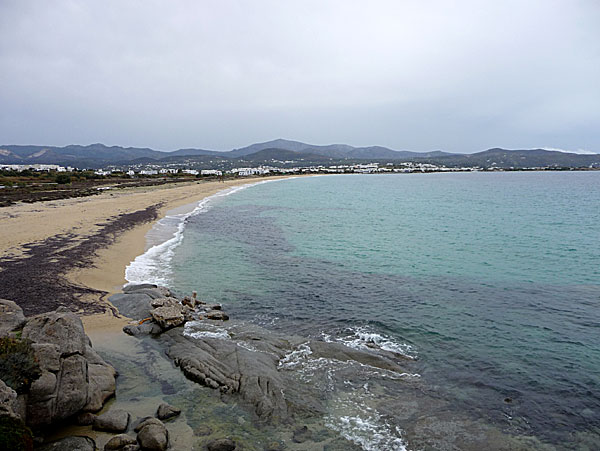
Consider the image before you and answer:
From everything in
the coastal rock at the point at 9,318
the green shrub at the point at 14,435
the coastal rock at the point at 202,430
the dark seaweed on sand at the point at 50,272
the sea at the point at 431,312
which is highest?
the coastal rock at the point at 9,318

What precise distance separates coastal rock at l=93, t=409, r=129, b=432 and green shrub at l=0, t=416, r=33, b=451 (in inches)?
48.2

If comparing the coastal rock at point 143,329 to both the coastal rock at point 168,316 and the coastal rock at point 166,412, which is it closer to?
the coastal rock at point 168,316

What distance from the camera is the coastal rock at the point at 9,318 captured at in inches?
306

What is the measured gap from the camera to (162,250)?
23.4m

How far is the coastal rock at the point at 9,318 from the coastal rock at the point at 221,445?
182 inches

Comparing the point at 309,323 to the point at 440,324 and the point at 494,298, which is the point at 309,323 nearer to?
the point at 440,324

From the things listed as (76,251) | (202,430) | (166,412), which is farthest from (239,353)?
(76,251)

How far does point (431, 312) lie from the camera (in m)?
14.5

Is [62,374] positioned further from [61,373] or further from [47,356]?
[47,356]

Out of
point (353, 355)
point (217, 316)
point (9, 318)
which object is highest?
point (9, 318)

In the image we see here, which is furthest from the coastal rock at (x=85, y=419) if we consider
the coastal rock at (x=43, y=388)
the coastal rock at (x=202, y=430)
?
the coastal rock at (x=202, y=430)

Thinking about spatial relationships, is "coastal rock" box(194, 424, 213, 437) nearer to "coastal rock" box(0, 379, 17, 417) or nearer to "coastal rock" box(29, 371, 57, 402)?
"coastal rock" box(29, 371, 57, 402)

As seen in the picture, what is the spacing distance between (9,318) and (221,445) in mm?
5445

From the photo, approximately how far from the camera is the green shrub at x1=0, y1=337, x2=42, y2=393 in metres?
6.62
